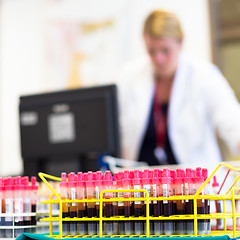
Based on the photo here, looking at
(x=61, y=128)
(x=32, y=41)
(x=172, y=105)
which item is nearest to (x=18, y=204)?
(x=61, y=128)

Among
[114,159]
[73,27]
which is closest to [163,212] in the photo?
[114,159]

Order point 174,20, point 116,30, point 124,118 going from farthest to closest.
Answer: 1. point 116,30
2. point 174,20
3. point 124,118

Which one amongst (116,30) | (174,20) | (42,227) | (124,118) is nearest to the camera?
(42,227)

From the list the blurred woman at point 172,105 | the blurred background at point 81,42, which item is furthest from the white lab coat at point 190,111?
the blurred background at point 81,42

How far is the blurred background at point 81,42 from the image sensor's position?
3.68m

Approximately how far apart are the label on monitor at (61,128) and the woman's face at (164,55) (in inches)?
52.9

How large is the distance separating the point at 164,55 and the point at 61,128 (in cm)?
146

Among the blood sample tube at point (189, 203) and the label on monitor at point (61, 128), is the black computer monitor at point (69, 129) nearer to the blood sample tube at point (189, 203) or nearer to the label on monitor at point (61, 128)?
the label on monitor at point (61, 128)

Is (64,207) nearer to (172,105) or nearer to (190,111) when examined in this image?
(190,111)

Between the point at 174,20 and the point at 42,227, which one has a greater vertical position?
the point at 174,20

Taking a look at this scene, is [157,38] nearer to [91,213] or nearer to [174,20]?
[174,20]

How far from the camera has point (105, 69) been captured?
395 cm

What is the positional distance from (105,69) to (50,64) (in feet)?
1.58

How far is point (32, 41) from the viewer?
4.23m
